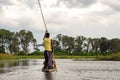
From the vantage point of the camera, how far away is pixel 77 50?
456ft

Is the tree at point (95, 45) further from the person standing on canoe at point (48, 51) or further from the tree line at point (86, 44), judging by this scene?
the person standing on canoe at point (48, 51)

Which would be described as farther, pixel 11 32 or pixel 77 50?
pixel 77 50

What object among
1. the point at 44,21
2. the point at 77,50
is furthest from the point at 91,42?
the point at 44,21

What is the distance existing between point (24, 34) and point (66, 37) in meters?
23.0

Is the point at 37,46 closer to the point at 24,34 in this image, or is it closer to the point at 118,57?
the point at 24,34

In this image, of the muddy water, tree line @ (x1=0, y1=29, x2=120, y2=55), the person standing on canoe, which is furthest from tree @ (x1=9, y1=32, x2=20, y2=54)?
the person standing on canoe

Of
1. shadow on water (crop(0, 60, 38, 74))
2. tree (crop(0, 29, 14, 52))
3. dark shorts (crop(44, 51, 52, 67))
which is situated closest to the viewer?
dark shorts (crop(44, 51, 52, 67))

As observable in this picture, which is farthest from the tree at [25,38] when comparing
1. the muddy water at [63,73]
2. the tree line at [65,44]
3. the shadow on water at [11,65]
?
the muddy water at [63,73]

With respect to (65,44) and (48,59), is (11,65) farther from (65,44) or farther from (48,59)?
(65,44)

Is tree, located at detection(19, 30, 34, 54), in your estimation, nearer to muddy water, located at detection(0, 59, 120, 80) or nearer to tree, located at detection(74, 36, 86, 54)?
tree, located at detection(74, 36, 86, 54)

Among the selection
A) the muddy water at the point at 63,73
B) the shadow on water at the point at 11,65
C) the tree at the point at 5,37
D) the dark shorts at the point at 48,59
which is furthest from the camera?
the tree at the point at 5,37

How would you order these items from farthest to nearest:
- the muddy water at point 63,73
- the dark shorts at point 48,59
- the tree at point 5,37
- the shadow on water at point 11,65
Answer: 1. the tree at point 5,37
2. the shadow on water at point 11,65
3. the dark shorts at point 48,59
4. the muddy water at point 63,73

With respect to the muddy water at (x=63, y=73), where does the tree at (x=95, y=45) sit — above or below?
above

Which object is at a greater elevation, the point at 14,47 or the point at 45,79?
the point at 14,47
